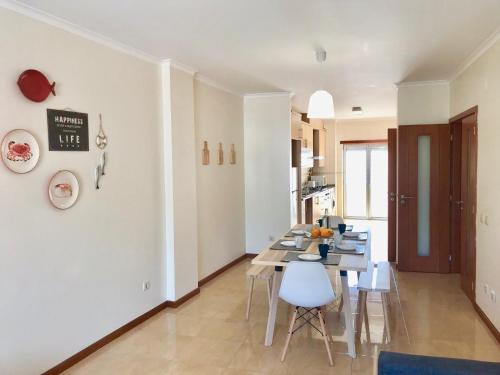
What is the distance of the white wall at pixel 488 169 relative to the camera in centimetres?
352

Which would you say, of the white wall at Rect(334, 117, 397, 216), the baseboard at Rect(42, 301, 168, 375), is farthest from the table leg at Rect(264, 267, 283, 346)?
the white wall at Rect(334, 117, 397, 216)

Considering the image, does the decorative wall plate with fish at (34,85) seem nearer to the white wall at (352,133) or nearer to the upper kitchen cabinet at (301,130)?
the upper kitchen cabinet at (301,130)

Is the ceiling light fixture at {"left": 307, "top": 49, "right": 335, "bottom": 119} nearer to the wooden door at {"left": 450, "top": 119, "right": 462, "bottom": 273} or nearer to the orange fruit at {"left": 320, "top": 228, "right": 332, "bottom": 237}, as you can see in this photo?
the orange fruit at {"left": 320, "top": 228, "right": 332, "bottom": 237}

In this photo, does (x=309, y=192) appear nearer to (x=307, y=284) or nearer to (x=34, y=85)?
(x=307, y=284)

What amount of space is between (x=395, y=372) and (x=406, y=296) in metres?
3.10

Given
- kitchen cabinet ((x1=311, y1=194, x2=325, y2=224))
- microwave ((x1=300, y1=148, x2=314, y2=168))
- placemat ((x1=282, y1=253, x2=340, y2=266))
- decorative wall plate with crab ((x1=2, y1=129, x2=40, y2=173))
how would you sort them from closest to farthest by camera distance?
decorative wall plate with crab ((x1=2, y1=129, x2=40, y2=173)) → placemat ((x1=282, y1=253, x2=340, y2=266)) → microwave ((x1=300, y1=148, x2=314, y2=168)) → kitchen cabinet ((x1=311, y1=194, x2=325, y2=224))

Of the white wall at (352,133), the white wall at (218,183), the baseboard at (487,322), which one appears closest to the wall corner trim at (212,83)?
the white wall at (218,183)

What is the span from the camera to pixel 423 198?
221 inches

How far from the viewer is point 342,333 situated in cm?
370

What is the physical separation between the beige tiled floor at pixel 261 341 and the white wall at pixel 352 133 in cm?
598

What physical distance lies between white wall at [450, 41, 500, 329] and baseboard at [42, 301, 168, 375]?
3113 millimetres

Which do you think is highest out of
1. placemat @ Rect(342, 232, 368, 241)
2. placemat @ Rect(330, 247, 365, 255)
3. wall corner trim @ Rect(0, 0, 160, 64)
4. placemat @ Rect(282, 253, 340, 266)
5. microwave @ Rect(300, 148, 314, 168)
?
wall corner trim @ Rect(0, 0, 160, 64)

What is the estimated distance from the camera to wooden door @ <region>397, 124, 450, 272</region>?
17.9ft

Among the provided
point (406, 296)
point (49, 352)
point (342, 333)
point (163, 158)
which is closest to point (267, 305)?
point (342, 333)
